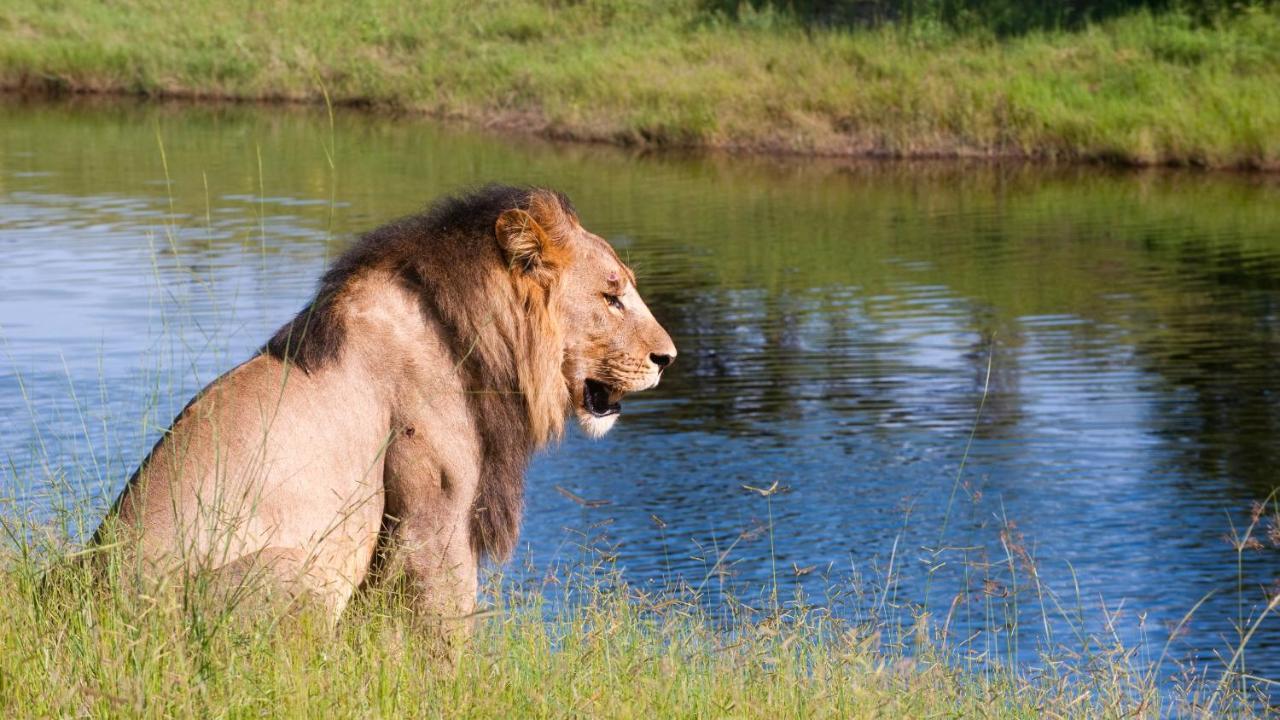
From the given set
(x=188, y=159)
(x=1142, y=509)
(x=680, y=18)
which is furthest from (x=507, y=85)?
(x=1142, y=509)

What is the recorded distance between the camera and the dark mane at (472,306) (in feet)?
15.6

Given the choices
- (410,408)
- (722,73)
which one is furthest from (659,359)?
(722,73)

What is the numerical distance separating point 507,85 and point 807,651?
31.0 m

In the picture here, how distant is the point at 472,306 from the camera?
477 cm

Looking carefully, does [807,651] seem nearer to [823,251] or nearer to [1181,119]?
[823,251]

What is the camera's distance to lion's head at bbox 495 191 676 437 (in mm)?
4844

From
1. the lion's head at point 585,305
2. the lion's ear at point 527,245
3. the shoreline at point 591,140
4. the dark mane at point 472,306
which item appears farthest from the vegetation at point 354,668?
the shoreline at point 591,140

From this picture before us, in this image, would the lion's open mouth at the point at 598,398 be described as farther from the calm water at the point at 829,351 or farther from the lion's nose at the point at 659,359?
the calm water at the point at 829,351

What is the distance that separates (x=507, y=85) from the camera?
36.0 metres

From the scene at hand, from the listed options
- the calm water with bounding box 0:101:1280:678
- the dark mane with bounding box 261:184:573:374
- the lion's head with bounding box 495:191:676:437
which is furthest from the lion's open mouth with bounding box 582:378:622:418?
the calm water with bounding box 0:101:1280:678

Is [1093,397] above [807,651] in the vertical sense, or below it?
below

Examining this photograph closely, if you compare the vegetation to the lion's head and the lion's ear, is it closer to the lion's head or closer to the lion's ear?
the lion's head

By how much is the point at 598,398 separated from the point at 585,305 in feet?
0.98

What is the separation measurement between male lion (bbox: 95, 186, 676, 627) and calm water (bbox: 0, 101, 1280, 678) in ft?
0.96
